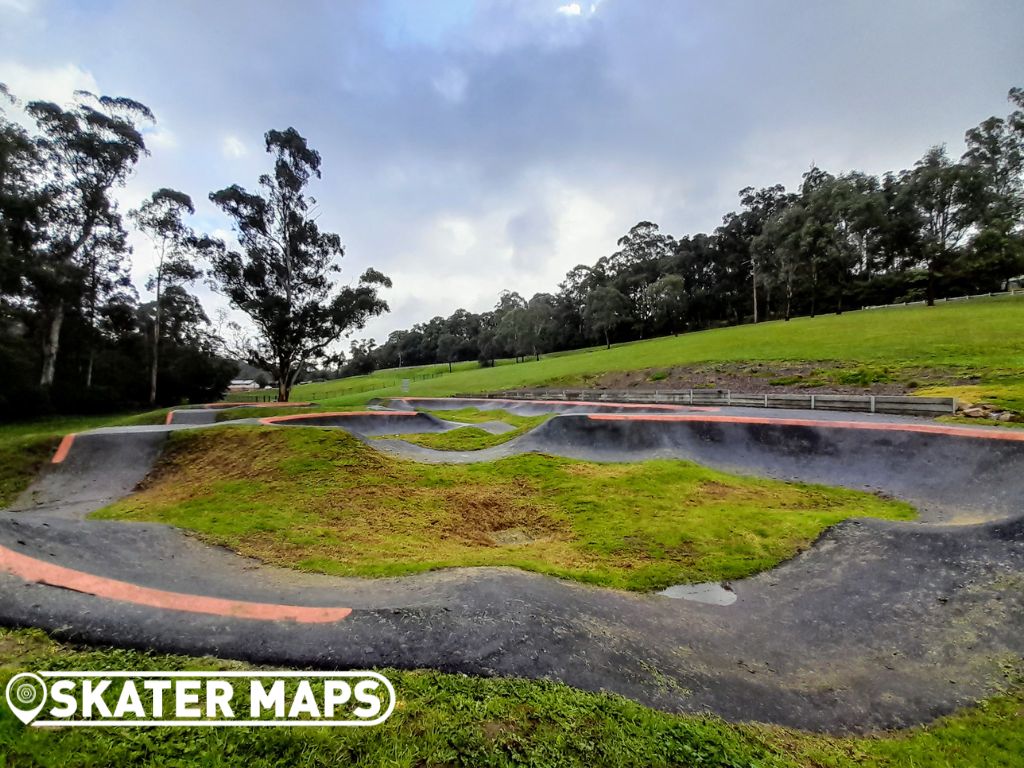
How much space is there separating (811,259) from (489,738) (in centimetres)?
6049

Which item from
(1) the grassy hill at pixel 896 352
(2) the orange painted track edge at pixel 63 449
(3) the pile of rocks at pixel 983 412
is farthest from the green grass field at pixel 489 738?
(1) the grassy hill at pixel 896 352

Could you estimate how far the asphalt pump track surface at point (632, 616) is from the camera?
321 cm

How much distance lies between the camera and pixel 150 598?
3.47 m

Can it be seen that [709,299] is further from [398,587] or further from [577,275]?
[398,587]

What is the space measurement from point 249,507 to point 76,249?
29.5 m

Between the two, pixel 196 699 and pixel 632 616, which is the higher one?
pixel 196 699

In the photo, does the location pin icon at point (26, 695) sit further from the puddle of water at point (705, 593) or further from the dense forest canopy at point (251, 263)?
the dense forest canopy at point (251, 263)

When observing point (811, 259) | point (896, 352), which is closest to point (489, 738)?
point (896, 352)

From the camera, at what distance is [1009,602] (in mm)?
4516

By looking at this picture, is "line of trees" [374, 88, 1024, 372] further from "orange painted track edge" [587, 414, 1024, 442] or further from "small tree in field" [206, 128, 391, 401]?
"orange painted track edge" [587, 414, 1024, 442]

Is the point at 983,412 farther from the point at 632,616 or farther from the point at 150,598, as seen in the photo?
the point at 150,598

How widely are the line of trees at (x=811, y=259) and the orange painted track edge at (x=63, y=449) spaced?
32804 mm

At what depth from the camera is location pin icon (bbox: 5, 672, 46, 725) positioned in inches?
84.5

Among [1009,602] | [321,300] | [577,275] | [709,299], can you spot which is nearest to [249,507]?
[1009,602]
